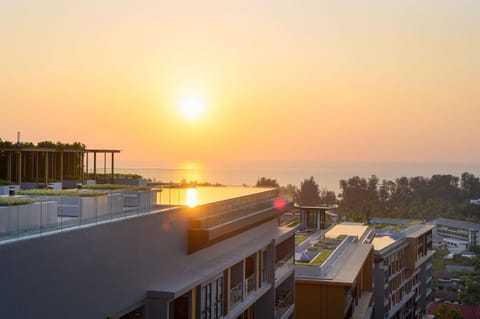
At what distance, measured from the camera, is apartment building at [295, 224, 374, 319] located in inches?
1134

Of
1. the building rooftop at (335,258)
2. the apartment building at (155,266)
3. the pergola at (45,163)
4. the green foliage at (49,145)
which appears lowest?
the building rooftop at (335,258)

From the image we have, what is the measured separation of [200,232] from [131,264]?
3.16 m

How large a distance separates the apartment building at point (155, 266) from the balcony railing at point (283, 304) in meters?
0.58

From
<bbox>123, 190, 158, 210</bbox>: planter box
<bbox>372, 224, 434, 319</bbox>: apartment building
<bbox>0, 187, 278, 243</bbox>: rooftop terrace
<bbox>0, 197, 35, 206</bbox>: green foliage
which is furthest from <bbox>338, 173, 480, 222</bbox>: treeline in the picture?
<bbox>0, 197, 35, 206</bbox>: green foliage

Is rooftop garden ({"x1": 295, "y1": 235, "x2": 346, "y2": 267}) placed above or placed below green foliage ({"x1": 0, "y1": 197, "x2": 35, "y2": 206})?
below

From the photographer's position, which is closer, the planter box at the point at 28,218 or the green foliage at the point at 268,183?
the planter box at the point at 28,218

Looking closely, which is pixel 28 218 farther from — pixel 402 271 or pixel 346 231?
pixel 402 271

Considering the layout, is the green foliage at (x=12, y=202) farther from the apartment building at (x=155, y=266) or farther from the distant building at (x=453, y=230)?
the distant building at (x=453, y=230)

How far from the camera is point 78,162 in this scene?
22594 mm

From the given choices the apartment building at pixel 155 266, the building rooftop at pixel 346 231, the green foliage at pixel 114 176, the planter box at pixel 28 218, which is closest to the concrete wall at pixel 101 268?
the apartment building at pixel 155 266

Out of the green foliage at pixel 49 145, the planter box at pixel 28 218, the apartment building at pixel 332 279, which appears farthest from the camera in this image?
the apartment building at pixel 332 279

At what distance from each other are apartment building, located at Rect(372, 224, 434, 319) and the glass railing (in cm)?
3244

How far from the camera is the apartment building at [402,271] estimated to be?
4350 centimetres

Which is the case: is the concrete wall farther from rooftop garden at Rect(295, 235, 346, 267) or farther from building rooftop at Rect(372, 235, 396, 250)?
building rooftop at Rect(372, 235, 396, 250)
